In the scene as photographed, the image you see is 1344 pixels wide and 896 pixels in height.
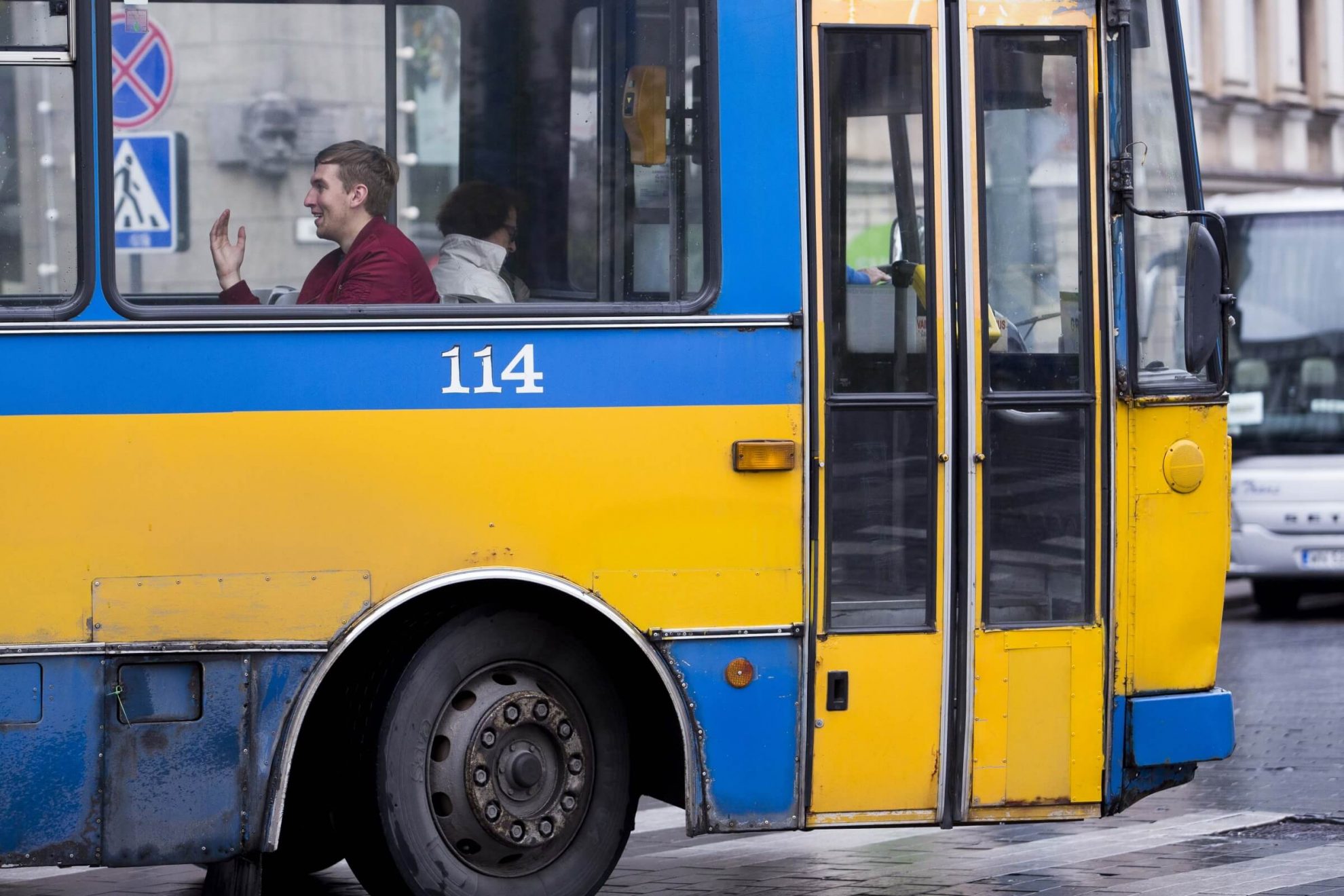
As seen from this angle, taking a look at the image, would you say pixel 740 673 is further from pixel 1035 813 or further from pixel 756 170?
pixel 756 170

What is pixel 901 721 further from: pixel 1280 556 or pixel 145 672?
pixel 1280 556

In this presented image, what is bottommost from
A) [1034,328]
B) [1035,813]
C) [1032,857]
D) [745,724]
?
[1032,857]

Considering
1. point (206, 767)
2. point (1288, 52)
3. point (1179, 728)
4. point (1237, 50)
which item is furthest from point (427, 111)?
point (1288, 52)

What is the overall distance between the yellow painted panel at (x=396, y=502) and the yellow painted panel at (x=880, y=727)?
0.87 ft

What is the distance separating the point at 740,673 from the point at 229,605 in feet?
4.65

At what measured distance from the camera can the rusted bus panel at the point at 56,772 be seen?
5477mm

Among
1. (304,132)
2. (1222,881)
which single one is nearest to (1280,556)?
(1222,881)

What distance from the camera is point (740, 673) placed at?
5840mm

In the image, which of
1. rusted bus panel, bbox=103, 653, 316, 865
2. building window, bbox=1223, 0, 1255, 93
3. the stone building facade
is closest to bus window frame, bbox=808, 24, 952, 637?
rusted bus panel, bbox=103, 653, 316, 865

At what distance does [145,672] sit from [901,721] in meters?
2.11

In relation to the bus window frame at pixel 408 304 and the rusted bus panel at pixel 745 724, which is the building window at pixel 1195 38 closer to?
the bus window frame at pixel 408 304

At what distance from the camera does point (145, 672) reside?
5559mm

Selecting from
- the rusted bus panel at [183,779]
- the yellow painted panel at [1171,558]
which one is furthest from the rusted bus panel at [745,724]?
the rusted bus panel at [183,779]

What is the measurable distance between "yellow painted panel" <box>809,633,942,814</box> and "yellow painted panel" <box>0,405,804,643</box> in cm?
27
